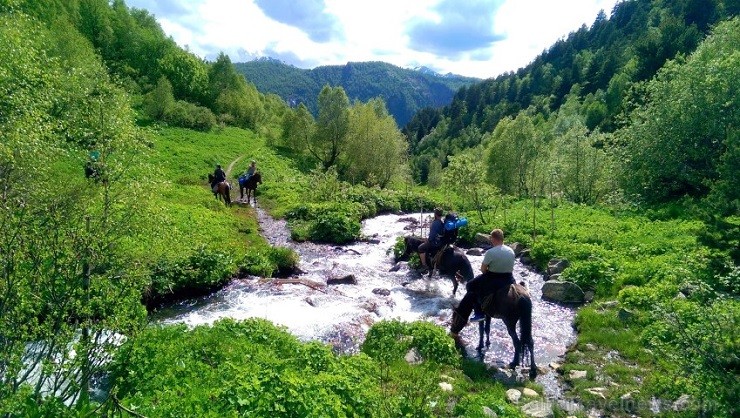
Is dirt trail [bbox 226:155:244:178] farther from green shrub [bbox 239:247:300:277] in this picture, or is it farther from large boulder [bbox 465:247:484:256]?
large boulder [bbox 465:247:484:256]

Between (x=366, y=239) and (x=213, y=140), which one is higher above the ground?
(x=213, y=140)

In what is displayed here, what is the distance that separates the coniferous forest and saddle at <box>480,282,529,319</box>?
167 centimetres

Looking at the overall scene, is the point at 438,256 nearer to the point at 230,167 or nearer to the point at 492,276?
the point at 492,276

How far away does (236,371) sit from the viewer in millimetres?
7465

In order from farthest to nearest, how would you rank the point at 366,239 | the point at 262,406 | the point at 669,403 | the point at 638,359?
the point at 366,239 → the point at 638,359 → the point at 669,403 → the point at 262,406

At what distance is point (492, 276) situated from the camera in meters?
12.4

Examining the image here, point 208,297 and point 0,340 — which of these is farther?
point 208,297

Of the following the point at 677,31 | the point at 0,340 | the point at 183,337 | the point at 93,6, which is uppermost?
the point at 93,6

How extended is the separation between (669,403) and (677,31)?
99548 millimetres

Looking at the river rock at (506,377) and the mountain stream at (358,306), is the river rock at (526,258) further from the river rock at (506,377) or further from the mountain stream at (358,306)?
the river rock at (506,377)

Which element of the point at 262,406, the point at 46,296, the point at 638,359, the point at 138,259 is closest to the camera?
the point at 262,406

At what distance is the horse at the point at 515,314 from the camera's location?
37.3 ft

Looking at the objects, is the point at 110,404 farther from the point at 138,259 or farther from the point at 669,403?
the point at 669,403

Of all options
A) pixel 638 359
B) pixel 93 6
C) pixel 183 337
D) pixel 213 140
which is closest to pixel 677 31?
pixel 213 140
